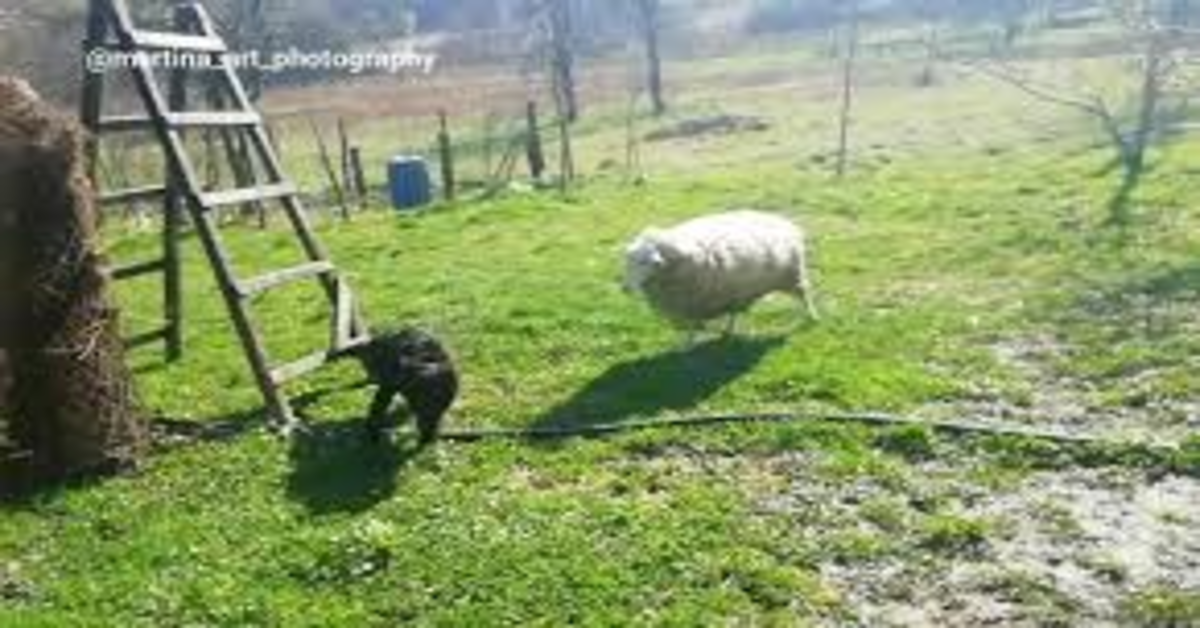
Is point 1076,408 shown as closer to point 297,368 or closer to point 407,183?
point 297,368

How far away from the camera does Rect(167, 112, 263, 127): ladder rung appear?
12781 mm

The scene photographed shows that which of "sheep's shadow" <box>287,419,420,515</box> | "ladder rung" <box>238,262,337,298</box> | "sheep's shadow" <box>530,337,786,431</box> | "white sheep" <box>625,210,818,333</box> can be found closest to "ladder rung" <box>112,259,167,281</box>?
"ladder rung" <box>238,262,337,298</box>

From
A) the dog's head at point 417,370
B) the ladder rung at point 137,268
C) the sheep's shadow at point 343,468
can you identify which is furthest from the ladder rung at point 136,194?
the dog's head at point 417,370

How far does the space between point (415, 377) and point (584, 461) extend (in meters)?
1.37

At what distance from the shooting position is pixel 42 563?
9602 mm

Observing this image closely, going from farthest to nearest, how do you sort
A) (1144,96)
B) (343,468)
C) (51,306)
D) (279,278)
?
(1144,96) → (279,278) → (343,468) → (51,306)

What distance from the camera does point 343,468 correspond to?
11078mm

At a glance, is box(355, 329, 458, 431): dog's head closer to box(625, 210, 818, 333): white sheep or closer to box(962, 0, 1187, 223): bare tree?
box(625, 210, 818, 333): white sheep

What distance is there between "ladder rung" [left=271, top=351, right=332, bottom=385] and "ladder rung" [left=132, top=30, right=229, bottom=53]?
2.92 metres

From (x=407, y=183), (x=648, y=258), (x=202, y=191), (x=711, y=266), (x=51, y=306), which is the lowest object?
(x=407, y=183)

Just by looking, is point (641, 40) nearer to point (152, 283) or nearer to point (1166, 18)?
point (1166, 18)

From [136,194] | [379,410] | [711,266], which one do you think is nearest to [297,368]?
[379,410]

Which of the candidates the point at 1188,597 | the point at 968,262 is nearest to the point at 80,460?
the point at 1188,597

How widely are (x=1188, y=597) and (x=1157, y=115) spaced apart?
101 feet
